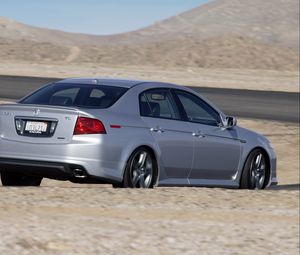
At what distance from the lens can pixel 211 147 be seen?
13031 millimetres

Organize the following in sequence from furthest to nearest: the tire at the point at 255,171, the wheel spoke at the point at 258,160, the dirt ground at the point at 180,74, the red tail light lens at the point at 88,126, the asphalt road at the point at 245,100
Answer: the dirt ground at the point at 180,74 → the asphalt road at the point at 245,100 → the wheel spoke at the point at 258,160 → the tire at the point at 255,171 → the red tail light lens at the point at 88,126

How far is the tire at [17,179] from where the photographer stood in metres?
12.5

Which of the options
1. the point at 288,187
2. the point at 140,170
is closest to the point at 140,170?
the point at 140,170

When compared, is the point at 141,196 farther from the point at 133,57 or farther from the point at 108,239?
the point at 133,57

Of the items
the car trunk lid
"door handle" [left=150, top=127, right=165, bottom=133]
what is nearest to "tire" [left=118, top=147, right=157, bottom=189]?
"door handle" [left=150, top=127, right=165, bottom=133]

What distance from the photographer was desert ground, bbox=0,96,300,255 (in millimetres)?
8375

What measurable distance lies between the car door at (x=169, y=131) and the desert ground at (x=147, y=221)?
0.61m

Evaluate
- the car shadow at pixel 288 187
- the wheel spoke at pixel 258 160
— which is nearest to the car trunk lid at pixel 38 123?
the wheel spoke at pixel 258 160

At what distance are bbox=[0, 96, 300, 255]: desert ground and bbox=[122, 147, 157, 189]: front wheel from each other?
41 centimetres

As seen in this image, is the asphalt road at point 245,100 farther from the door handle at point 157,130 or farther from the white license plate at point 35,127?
the white license plate at point 35,127

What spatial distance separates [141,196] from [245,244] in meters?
2.19

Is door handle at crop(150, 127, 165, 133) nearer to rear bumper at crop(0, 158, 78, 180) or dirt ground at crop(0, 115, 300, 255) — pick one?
dirt ground at crop(0, 115, 300, 255)

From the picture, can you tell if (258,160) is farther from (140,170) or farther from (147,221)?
(147,221)

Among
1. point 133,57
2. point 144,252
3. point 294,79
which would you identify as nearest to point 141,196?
point 144,252
